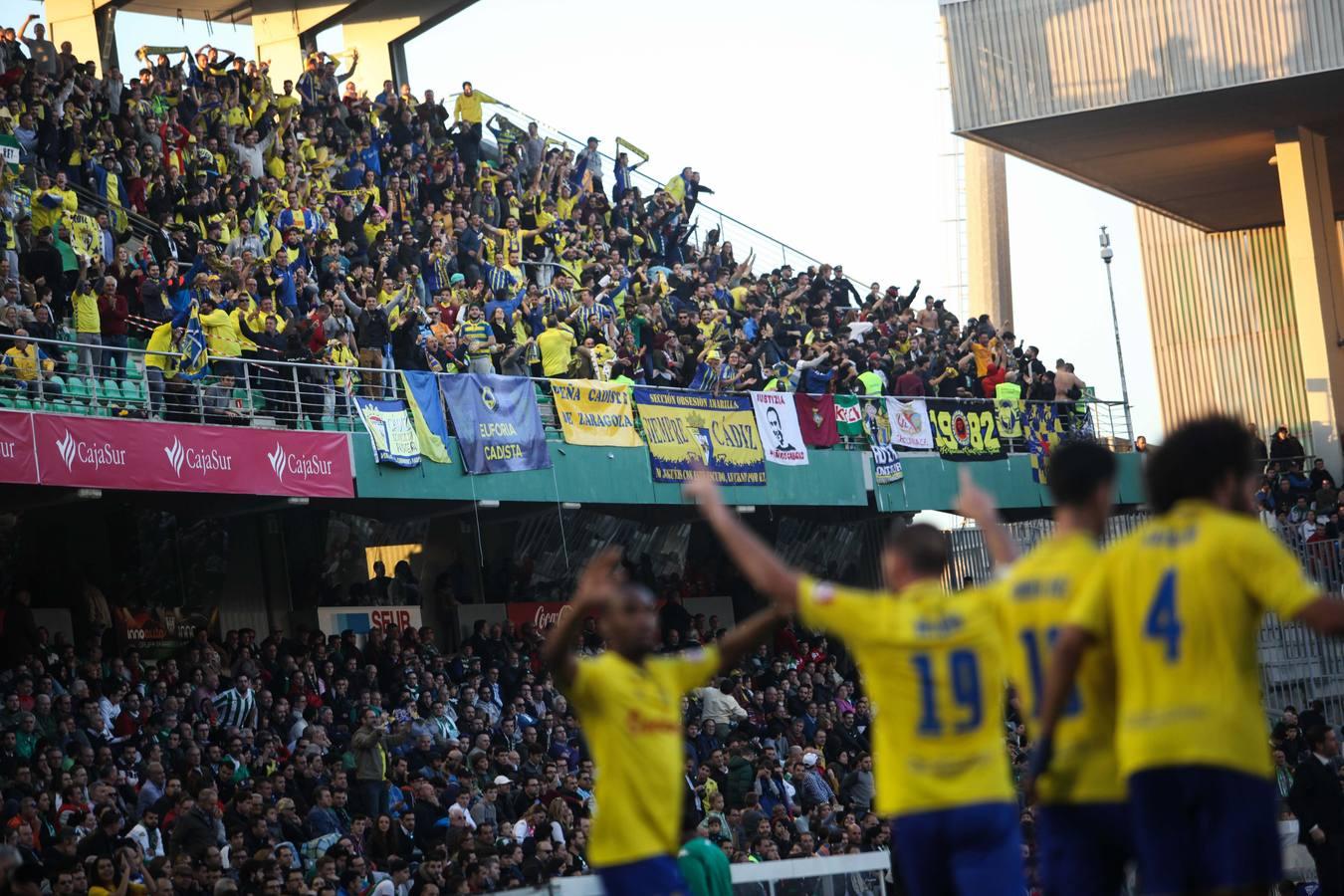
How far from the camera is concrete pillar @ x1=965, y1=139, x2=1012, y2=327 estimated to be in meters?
46.6

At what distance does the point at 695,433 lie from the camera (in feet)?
79.7

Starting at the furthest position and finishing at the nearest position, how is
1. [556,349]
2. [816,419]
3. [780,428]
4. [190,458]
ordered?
[816,419] → [780,428] → [556,349] → [190,458]

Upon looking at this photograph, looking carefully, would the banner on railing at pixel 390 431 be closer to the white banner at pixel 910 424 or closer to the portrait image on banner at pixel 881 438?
the portrait image on banner at pixel 881 438

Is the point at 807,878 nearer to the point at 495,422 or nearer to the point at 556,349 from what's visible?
the point at 495,422

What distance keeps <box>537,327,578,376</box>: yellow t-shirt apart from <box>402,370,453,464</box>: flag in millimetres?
1995

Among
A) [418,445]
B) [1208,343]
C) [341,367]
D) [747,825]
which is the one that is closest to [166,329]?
[341,367]

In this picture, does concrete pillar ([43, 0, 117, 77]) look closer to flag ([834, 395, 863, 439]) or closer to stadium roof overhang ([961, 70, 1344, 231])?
flag ([834, 395, 863, 439])

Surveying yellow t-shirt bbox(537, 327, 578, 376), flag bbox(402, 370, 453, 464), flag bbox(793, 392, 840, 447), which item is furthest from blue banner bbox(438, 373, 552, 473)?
flag bbox(793, 392, 840, 447)

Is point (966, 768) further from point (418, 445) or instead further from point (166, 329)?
point (418, 445)

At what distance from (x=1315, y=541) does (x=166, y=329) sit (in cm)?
1571

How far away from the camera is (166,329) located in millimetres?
18922

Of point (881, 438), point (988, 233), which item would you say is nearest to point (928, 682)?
point (881, 438)

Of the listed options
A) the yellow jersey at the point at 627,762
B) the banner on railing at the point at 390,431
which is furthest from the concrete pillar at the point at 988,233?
the yellow jersey at the point at 627,762

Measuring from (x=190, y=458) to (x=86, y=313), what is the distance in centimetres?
183
